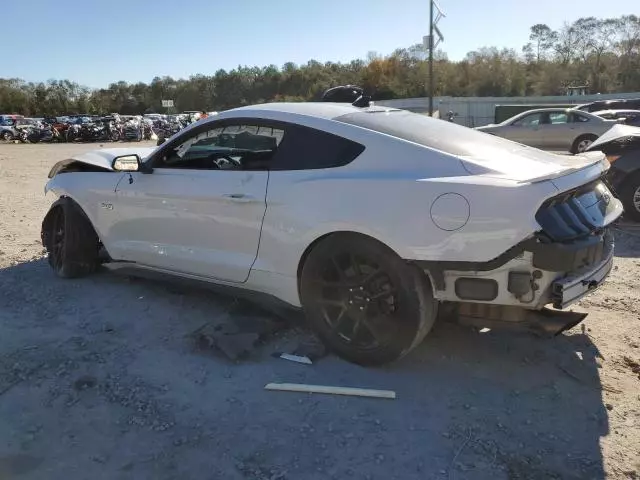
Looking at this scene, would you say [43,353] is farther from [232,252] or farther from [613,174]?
[613,174]

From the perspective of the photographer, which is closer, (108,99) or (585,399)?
(585,399)

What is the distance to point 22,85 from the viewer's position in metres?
77.1

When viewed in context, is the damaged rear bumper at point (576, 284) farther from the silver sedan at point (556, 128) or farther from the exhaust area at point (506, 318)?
the silver sedan at point (556, 128)

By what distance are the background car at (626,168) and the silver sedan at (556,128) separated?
8.21 meters

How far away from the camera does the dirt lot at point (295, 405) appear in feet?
8.52

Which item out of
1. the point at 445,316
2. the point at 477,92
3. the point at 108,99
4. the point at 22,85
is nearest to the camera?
the point at 445,316

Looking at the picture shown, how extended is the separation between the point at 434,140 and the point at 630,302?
2324 mm

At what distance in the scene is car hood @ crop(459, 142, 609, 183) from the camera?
3051 mm

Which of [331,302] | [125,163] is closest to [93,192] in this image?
[125,163]

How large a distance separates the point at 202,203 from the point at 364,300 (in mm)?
1402

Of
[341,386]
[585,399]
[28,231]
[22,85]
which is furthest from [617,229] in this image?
[22,85]

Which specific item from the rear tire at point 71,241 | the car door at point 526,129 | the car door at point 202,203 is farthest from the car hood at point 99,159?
the car door at point 526,129

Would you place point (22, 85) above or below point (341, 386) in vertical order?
above

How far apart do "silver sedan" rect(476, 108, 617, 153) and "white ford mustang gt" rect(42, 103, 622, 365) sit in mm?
12568
